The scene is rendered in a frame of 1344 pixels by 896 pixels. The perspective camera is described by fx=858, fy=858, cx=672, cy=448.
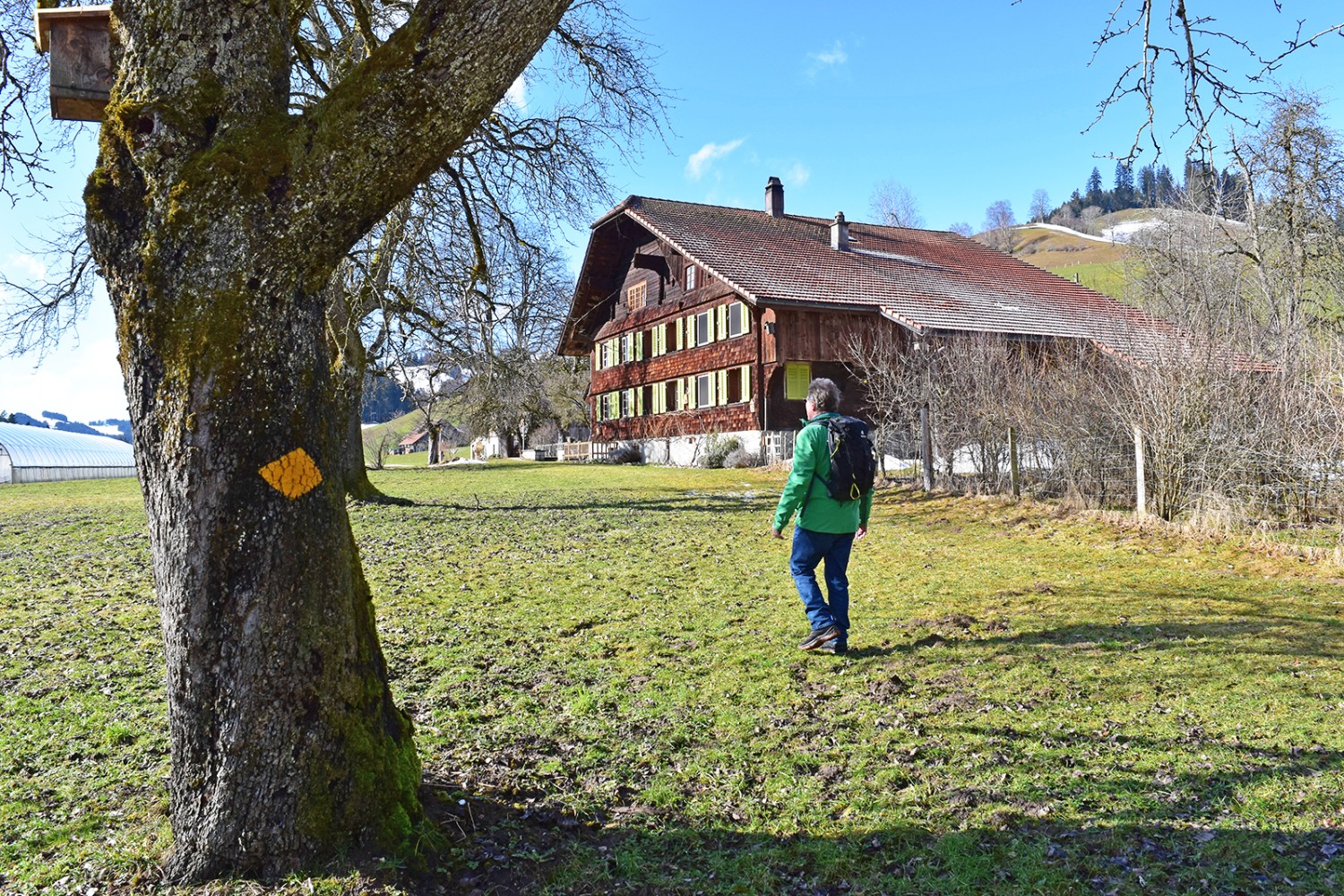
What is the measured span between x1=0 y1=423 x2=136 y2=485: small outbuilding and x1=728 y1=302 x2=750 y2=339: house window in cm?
2451

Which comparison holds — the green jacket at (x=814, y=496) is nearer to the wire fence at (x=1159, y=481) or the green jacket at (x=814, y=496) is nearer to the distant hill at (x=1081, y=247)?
the wire fence at (x=1159, y=481)

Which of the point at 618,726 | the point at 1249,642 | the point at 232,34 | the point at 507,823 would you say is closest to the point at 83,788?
the point at 507,823

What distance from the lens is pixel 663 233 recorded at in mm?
29047

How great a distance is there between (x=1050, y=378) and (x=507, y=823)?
1227 cm

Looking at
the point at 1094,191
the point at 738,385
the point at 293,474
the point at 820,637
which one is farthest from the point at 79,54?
the point at 1094,191

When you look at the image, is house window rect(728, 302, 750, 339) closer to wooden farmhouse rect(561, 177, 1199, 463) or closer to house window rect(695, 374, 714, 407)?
wooden farmhouse rect(561, 177, 1199, 463)

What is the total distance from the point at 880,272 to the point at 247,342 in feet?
95.0

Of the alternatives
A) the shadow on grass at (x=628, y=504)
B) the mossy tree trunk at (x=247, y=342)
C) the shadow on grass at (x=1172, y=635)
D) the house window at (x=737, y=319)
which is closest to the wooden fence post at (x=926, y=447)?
the shadow on grass at (x=628, y=504)

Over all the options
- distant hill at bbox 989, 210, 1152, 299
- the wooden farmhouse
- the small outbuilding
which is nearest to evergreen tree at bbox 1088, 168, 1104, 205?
distant hill at bbox 989, 210, 1152, 299

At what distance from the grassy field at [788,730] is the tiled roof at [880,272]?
18878mm

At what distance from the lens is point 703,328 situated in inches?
1248

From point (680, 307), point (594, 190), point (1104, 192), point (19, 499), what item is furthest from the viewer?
point (1104, 192)

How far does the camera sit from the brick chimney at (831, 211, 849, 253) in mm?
31625

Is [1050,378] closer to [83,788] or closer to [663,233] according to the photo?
[83,788]
